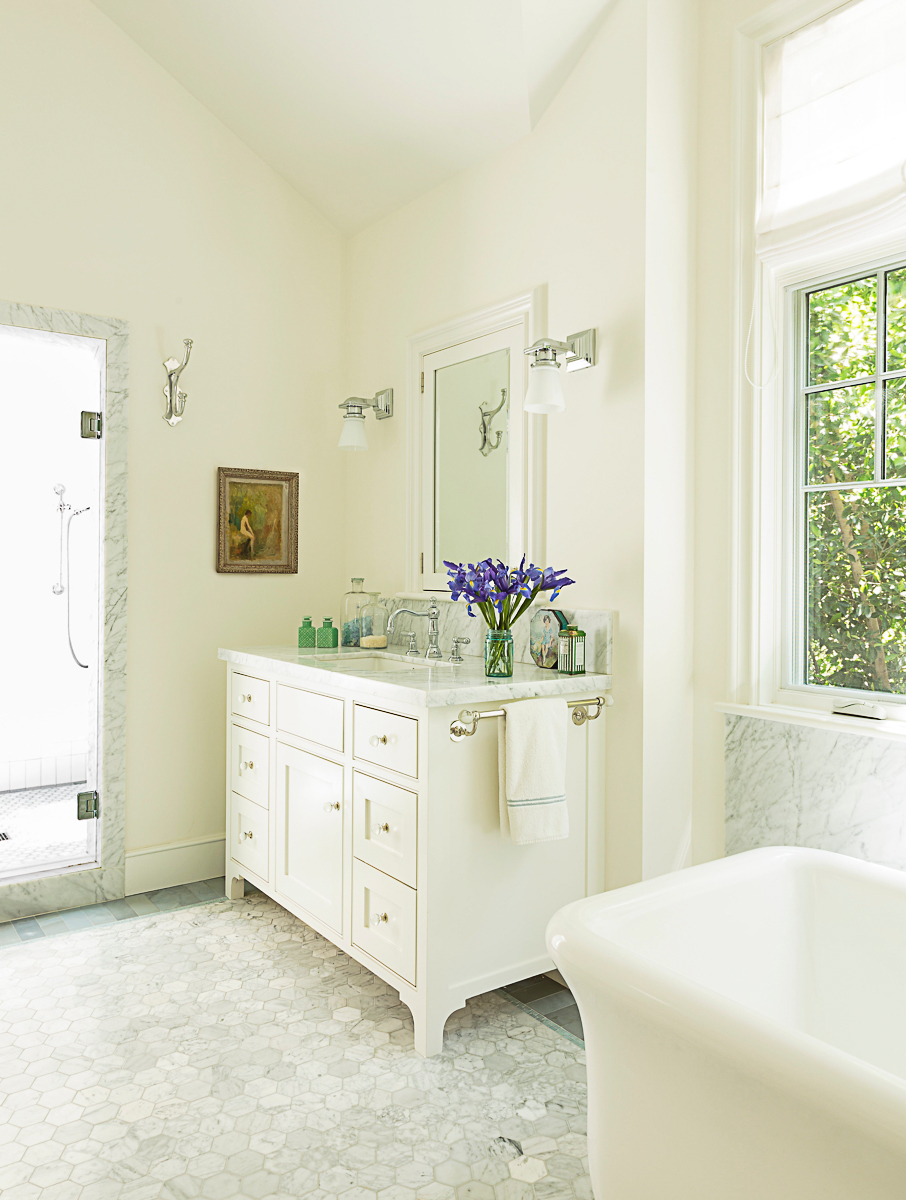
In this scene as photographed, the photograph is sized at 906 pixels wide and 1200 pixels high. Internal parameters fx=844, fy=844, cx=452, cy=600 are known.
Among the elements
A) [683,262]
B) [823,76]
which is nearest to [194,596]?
[683,262]

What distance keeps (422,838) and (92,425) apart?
1.99 metres

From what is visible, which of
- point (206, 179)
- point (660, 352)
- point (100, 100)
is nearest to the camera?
point (660, 352)

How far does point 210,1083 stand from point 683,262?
8.21 feet

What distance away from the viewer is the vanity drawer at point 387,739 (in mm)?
2150

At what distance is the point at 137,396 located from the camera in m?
3.14

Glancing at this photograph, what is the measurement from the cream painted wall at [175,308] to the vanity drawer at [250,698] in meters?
0.29

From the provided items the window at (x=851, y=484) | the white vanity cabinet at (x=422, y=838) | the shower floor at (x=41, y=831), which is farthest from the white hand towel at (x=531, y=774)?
the shower floor at (x=41, y=831)

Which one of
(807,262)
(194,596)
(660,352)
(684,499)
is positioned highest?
(807,262)

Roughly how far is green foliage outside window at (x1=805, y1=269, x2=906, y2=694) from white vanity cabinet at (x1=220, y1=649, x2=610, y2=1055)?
0.65 metres

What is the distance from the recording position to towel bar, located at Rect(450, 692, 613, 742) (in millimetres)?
2150

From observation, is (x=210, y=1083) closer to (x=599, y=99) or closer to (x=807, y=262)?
(x=807, y=262)

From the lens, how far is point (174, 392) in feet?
10.4

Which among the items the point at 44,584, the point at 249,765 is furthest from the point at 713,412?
the point at 44,584

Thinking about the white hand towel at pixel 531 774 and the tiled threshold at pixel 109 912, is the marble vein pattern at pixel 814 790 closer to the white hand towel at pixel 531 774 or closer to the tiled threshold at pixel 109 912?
the white hand towel at pixel 531 774
